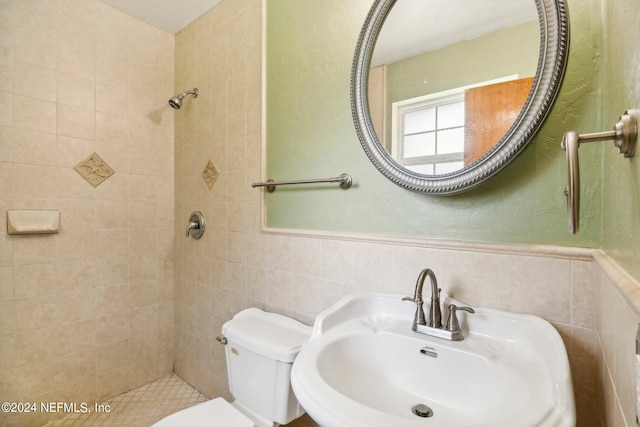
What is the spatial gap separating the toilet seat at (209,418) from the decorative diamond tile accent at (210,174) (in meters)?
1.12

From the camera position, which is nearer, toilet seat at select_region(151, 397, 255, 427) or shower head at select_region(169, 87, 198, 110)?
toilet seat at select_region(151, 397, 255, 427)

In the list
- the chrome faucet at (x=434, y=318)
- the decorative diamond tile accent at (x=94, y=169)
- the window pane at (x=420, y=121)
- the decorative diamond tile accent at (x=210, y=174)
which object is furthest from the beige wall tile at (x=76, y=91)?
the chrome faucet at (x=434, y=318)

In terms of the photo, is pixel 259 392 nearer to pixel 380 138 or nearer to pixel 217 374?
pixel 217 374

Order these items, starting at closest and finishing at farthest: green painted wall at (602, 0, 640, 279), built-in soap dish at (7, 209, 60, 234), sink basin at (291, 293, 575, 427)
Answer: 1. green painted wall at (602, 0, 640, 279)
2. sink basin at (291, 293, 575, 427)
3. built-in soap dish at (7, 209, 60, 234)

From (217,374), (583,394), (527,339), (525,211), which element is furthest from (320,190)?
(217,374)

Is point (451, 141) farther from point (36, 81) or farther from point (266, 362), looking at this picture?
point (36, 81)

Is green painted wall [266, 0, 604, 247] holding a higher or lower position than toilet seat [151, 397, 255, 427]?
higher

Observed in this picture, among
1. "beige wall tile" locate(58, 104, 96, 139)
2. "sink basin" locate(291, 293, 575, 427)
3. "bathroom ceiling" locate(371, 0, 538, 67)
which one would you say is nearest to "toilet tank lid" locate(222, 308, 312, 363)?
"sink basin" locate(291, 293, 575, 427)

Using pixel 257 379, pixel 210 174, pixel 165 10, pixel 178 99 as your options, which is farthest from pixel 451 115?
pixel 165 10

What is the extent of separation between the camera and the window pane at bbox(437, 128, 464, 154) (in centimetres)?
94

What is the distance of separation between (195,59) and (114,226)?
3.76 feet

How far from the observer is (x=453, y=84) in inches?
38.0

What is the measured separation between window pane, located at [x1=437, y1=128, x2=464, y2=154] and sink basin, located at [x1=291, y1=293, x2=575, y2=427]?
0.46 metres

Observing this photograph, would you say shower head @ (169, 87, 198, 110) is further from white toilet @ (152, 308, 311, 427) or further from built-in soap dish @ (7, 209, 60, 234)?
white toilet @ (152, 308, 311, 427)
